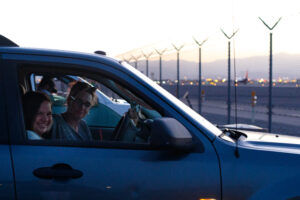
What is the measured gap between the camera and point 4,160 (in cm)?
264

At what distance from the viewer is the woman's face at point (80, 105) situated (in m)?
3.68

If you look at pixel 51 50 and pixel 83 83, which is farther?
pixel 83 83

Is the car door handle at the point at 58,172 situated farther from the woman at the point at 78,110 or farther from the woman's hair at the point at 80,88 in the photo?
the woman's hair at the point at 80,88

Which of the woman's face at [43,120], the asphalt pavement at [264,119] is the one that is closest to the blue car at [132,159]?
the woman's face at [43,120]

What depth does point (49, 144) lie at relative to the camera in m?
2.76

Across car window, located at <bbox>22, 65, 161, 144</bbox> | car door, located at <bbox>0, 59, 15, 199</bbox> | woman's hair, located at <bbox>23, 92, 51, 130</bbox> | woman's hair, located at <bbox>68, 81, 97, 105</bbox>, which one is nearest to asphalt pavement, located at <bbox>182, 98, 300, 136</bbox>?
car window, located at <bbox>22, 65, 161, 144</bbox>

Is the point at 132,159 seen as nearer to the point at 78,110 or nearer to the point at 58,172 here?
the point at 58,172

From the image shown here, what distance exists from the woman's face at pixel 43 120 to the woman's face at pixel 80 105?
0.46 metres

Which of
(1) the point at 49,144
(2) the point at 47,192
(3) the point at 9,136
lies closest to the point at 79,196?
(2) the point at 47,192

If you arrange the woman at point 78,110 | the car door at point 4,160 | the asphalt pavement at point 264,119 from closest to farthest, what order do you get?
the car door at point 4,160 < the woman at point 78,110 < the asphalt pavement at point 264,119

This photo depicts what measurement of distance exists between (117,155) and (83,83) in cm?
114

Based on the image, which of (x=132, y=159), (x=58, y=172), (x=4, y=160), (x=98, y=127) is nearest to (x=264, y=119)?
(x=98, y=127)

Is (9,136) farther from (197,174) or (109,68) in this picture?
(197,174)

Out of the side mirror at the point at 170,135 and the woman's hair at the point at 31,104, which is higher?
the woman's hair at the point at 31,104
